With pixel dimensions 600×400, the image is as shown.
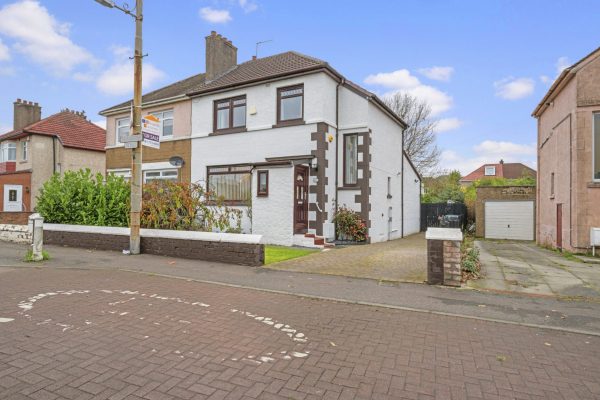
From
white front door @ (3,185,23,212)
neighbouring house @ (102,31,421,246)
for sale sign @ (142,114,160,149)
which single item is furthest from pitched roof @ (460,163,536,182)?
for sale sign @ (142,114,160,149)

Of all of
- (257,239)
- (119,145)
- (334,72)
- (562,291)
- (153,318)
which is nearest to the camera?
(153,318)

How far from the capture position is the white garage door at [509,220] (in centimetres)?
2016

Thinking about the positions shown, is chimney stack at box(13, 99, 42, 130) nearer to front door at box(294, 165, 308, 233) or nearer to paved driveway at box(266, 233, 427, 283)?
front door at box(294, 165, 308, 233)

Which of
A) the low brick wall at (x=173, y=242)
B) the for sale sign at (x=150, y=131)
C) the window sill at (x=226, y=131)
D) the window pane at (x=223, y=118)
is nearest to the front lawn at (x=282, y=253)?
the low brick wall at (x=173, y=242)

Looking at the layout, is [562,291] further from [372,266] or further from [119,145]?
[119,145]

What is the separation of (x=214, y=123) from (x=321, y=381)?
14667 millimetres

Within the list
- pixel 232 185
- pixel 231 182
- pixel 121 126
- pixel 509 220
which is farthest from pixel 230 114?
pixel 509 220

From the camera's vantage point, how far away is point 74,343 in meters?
4.13

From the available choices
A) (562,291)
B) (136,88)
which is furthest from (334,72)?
(562,291)

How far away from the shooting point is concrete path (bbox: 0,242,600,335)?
18.0ft

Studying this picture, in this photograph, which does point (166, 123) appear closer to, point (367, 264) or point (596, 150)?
point (367, 264)

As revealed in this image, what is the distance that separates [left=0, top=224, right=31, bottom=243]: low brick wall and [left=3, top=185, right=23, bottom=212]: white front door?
14013 millimetres

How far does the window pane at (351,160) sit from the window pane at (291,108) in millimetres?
2233

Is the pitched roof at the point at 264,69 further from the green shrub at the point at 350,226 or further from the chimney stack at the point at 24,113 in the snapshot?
the chimney stack at the point at 24,113
